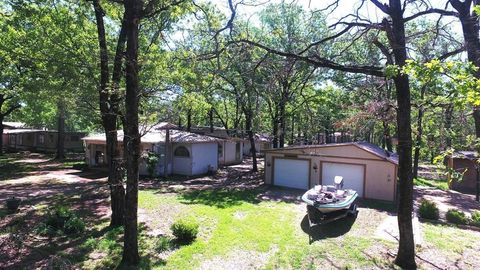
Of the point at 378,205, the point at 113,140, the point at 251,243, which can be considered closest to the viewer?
the point at 251,243

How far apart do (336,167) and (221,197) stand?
262 inches

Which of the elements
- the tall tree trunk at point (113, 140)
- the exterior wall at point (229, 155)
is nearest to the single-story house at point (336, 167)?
the exterior wall at point (229, 155)

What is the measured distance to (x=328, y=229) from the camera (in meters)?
11.8

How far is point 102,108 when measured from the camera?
38.9ft

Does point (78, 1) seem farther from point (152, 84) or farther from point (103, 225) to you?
point (103, 225)

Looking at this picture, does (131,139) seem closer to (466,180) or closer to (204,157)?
(204,157)

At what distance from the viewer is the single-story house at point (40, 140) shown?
138ft

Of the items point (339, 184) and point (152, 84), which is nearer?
point (339, 184)

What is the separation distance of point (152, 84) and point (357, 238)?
11.0 metres

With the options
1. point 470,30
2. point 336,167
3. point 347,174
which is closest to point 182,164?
point 336,167

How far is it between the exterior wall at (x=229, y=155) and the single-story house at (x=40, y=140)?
21.8 m

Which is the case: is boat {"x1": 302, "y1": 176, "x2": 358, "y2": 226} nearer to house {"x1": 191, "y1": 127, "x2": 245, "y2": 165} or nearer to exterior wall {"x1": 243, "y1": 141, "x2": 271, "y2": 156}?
house {"x1": 191, "y1": 127, "x2": 245, "y2": 165}

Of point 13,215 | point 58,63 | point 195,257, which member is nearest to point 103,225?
point 13,215

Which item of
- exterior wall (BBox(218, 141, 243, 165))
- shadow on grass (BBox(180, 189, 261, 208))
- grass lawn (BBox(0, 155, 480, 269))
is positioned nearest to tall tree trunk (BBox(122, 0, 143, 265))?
grass lawn (BBox(0, 155, 480, 269))
